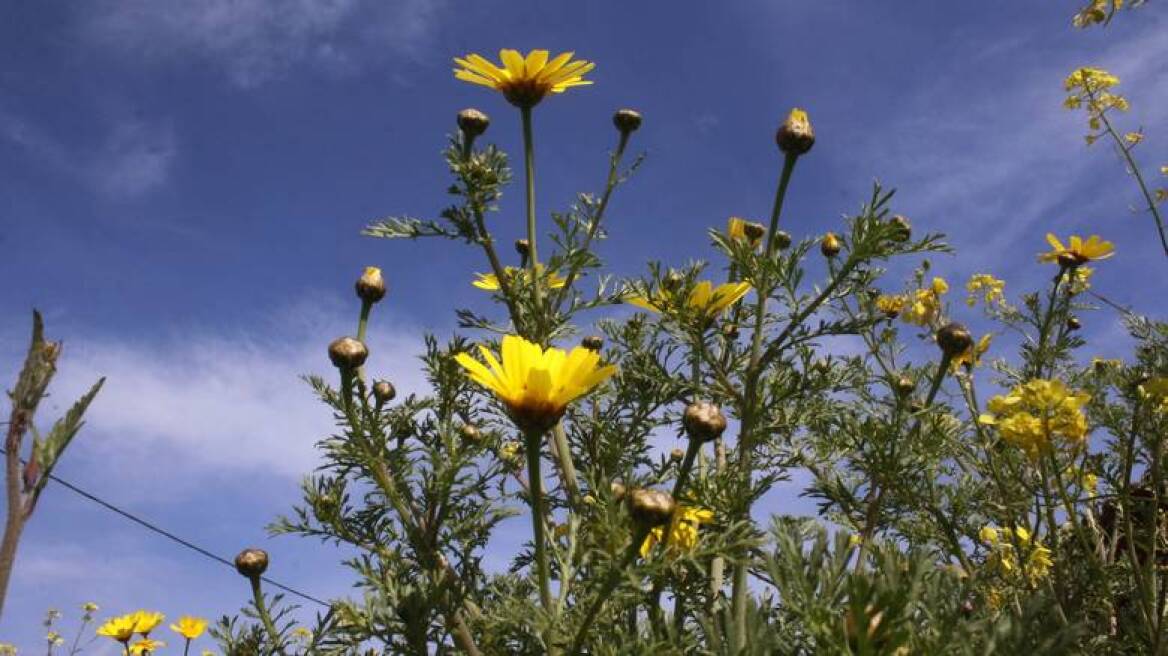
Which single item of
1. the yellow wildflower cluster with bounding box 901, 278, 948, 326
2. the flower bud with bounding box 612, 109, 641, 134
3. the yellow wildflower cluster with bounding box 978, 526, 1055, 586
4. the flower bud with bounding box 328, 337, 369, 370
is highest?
the yellow wildflower cluster with bounding box 901, 278, 948, 326

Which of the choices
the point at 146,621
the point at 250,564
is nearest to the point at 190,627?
the point at 146,621

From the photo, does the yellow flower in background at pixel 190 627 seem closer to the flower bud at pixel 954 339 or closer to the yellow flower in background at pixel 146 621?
the yellow flower in background at pixel 146 621

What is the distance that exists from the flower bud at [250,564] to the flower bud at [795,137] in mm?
1519

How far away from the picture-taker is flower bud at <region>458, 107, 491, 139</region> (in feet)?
6.42

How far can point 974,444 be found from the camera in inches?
112

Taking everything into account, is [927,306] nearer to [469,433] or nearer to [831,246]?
[831,246]

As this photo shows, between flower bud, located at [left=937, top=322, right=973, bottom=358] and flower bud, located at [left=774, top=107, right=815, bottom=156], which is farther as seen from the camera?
flower bud, located at [left=937, top=322, right=973, bottom=358]

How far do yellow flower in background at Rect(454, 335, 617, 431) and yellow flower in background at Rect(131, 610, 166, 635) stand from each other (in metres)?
2.35

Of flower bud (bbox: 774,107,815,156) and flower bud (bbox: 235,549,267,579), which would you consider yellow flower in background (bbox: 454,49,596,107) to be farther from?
flower bud (bbox: 235,549,267,579)

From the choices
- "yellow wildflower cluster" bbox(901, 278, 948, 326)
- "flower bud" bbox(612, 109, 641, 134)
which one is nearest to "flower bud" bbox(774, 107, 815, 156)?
"flower bud" bbox(612, 109, 641, 134)

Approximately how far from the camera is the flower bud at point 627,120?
2.31 metres

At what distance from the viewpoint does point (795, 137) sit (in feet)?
5.98

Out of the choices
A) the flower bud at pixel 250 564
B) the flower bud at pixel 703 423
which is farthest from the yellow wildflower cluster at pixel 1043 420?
the flower bud at pixel 250 564

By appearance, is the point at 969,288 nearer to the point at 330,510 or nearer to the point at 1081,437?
the point at 1081,437
